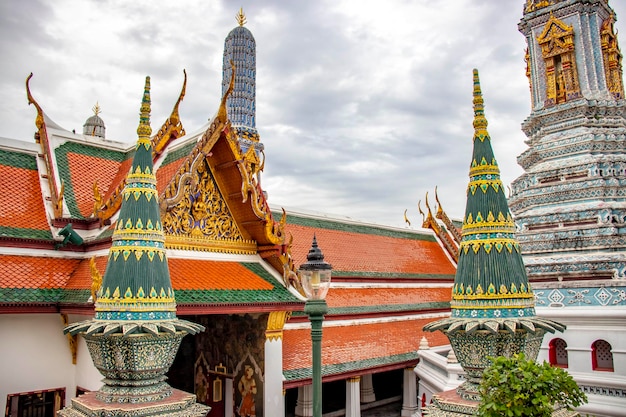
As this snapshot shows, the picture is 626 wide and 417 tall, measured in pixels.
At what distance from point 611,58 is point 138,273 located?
607 inches

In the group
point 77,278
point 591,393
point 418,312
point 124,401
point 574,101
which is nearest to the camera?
point 124,401

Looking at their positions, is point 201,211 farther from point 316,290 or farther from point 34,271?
point 316,290

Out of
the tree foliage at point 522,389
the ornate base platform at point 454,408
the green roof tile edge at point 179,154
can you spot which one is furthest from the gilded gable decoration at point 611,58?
A: the tree foliage at point 522,389

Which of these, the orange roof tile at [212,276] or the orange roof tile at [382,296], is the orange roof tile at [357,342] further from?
the orange roof tile at [212,276]

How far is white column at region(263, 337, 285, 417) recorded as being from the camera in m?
9.60

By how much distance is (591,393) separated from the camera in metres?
10.8

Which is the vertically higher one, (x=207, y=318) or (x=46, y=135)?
(x=46, y=135)

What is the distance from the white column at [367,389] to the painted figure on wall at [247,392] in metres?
6.65

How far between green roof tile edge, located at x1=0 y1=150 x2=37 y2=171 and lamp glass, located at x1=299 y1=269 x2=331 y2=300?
743 centimetres

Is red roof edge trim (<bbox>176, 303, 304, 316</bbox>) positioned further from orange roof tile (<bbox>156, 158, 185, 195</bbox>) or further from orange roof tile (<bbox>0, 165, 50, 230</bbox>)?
orange roof tile (<bbox>0, 165, 50, 230</bbox>)

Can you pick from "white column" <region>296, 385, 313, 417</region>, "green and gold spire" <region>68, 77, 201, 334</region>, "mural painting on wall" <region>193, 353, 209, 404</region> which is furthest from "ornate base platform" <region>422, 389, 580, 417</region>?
"white column" <region>296, 385, 313, 417</region>

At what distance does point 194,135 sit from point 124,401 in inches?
236

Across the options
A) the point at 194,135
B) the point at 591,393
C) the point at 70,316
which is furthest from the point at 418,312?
the point at 70,316

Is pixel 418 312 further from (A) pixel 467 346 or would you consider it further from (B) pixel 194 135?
(A) pixel 467 346
